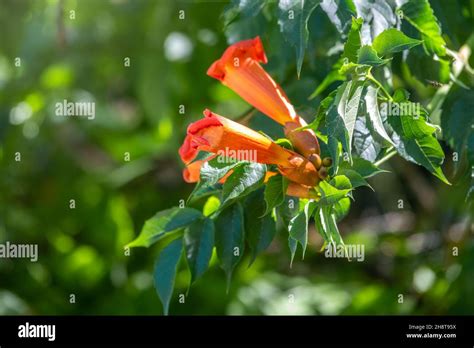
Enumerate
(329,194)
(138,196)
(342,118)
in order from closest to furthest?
(342,118) → (329,194) → (138,196)

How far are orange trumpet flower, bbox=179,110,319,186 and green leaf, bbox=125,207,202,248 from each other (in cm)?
31

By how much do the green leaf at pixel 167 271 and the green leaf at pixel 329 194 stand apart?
0.49 meters

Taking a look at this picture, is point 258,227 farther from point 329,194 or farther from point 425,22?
point 425,22

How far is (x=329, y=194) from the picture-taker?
165 cm

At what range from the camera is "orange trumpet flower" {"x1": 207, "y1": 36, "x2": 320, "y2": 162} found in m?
1.95

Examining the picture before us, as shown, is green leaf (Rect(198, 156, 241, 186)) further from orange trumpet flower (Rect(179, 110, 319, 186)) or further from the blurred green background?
the blurred green background

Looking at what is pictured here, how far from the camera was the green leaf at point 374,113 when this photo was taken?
5.24 ft

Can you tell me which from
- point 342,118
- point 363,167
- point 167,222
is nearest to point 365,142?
point 363,167

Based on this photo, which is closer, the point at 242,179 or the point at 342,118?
the point at 342,118

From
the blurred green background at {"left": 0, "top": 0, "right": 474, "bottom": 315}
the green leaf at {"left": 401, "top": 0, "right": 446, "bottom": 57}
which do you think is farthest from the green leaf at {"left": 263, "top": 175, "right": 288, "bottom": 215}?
the blurred green background at {"left": 0, "top": 0, "right": 474, "bottom": 315}

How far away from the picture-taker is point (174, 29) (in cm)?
375

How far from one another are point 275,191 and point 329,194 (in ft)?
0.53

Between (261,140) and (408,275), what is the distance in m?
2.69

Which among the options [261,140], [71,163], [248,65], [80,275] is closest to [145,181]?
[71,163]
